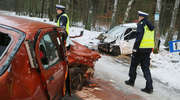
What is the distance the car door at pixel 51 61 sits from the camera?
2200 mm

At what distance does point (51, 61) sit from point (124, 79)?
377 centimetres

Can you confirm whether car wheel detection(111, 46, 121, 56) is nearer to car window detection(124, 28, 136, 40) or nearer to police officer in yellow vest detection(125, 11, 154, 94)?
car window detection(124, 28, 136, 40)

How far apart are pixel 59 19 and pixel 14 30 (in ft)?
13.0

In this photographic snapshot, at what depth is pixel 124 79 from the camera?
5840 mm

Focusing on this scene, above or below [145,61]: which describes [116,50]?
below

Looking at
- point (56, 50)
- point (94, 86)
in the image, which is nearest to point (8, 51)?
point (56, 50)

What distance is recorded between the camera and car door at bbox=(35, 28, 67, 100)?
2.20 metres

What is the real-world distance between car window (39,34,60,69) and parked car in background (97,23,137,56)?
599 cm

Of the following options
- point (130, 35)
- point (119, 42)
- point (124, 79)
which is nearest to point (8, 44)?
point (124, 79)

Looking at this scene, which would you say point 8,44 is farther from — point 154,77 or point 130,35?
point 130,35

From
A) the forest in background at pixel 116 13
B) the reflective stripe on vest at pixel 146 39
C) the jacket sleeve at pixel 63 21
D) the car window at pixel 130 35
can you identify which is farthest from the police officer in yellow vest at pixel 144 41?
the forest in background at pixel 116 13

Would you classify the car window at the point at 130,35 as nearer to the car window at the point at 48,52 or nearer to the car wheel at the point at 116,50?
the car wheel at the point at 116,50

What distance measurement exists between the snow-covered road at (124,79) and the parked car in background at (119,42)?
1.13m

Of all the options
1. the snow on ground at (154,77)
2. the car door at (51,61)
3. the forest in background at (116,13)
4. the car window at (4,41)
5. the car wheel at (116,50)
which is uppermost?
the forest in background at (116,13)
